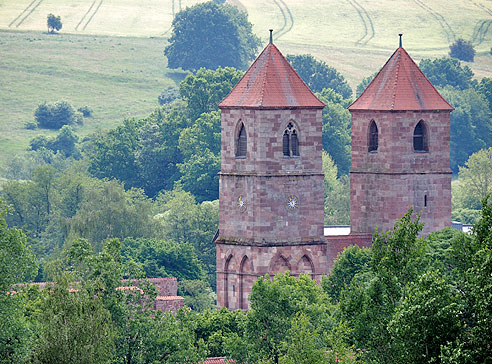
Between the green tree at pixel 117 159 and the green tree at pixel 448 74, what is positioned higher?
the green tree at pixel 448 74

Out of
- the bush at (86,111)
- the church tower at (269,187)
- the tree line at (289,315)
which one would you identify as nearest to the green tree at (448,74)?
the bush at (86,111)

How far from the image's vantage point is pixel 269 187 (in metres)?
82.5

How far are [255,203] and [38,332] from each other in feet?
76.6

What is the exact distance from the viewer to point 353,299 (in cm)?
5744

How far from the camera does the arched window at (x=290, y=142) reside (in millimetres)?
82875

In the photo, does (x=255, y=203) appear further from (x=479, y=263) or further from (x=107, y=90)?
(x=107, y=90)

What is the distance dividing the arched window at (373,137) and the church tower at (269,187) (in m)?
4.68

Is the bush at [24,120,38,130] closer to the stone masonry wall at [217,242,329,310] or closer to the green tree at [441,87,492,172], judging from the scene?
the green tree at [441,87,492,172]

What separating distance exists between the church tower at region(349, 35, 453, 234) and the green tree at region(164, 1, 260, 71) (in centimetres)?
10058

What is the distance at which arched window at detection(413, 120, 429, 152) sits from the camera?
86.7 metres

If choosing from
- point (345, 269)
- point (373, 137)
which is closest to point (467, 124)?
point (373, 137)

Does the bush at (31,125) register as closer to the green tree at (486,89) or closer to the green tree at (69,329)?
the green tree at (486,89)

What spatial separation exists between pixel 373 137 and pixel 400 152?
186 cm

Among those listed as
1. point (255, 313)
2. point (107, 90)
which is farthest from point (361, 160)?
point (107, 90)
